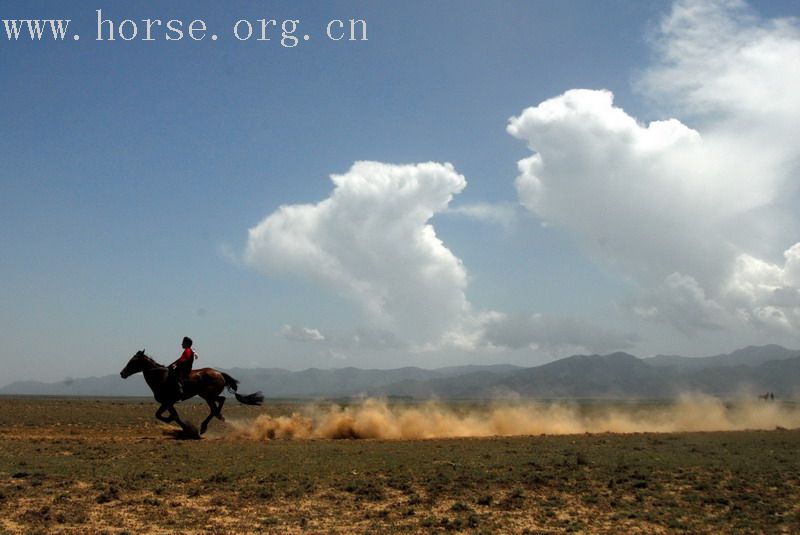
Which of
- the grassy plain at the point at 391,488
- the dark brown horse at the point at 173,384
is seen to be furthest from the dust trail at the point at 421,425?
the grassy plain at the point at 391,488

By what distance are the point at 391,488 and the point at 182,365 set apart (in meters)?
14.3

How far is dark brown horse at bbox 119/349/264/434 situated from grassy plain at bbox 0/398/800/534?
6.25 ft

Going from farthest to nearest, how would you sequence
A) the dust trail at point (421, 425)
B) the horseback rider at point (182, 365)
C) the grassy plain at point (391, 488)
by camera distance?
the dust trail at point (421, 425) < the horseback rider at point (182, 365) < the grassy plain at point (391, 488)

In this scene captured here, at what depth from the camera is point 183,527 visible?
1340 cm

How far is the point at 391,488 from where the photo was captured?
1767 cm

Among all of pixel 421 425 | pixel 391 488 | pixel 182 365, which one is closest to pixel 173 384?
pixel 182 365

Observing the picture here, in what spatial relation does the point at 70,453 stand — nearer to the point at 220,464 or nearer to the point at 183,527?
the point at 220,464

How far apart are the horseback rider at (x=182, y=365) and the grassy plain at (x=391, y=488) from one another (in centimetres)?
259

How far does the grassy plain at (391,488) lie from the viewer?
13992 mm

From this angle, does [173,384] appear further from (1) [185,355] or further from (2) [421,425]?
(2) [421,425]

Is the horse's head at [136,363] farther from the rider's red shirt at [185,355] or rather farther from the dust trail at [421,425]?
the dust trail at [421,425]

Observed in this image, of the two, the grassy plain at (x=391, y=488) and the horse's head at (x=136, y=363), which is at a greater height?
the horse's head at (x=136, y=363)

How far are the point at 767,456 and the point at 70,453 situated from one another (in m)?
26.5

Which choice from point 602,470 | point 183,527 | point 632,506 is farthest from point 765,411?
point 183,527
